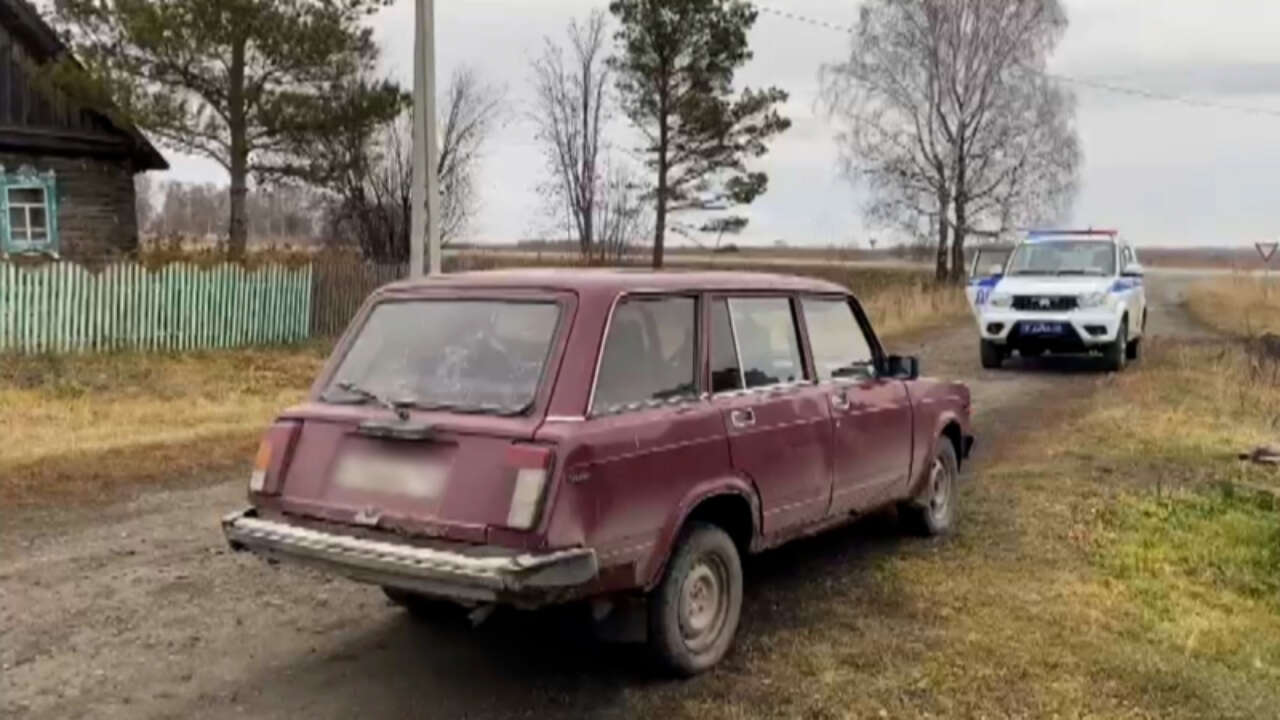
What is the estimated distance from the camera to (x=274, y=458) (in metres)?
4.94

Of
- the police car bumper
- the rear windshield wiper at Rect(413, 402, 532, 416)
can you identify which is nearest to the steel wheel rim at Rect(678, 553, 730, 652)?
the rear windshield wiper at Rect(413, 402, 532, 416)

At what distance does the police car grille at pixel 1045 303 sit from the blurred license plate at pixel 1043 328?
197mm

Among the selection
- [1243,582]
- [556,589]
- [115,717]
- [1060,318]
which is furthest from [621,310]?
[1060,318]

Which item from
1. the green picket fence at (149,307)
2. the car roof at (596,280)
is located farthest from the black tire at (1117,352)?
the green picket fence at (149,307)

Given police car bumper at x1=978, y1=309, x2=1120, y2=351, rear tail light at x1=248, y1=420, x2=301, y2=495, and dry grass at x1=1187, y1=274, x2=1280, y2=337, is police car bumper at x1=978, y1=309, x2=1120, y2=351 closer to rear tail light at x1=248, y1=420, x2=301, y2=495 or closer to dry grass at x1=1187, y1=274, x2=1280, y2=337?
dry grass at x1=1187, y1=274, x2=1280, y2=337

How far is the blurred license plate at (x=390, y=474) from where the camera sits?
14.8 ft

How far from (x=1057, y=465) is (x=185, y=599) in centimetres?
690

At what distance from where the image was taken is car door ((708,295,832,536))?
17.4 ft

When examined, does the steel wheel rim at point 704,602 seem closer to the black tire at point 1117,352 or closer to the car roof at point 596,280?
the car roof at point 596,280

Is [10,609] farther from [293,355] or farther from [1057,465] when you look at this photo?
[293,355]

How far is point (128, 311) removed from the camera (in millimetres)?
17578

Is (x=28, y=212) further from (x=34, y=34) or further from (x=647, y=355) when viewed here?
(x=647, y=355)

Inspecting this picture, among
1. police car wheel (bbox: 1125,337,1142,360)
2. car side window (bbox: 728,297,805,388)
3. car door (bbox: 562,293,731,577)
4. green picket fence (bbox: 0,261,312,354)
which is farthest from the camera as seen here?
police car wheel (bbox: 1125,337,1142,360)

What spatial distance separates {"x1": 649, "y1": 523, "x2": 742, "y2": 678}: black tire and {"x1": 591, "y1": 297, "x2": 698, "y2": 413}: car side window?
→ 608 millimetres
